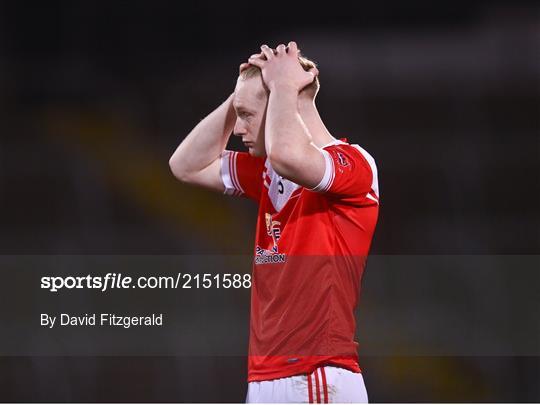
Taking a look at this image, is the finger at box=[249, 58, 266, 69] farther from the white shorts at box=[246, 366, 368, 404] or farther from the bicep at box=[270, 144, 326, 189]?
the white shorts at box=[246, 366, 368, 404]

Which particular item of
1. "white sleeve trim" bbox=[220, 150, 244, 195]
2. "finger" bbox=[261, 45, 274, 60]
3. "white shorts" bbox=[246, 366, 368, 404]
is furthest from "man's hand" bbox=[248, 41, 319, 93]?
"white shorts" bbox=[246, 366, 368, 404]

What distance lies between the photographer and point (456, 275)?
321cm

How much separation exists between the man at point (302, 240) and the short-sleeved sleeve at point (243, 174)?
0.19 m

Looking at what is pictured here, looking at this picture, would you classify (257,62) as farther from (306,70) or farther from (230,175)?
(230,175)

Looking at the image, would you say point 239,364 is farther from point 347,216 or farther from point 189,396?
point 347,216

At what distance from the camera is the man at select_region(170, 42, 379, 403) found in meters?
1.82

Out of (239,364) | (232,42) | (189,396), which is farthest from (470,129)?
(189,396)

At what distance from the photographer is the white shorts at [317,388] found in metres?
1.86

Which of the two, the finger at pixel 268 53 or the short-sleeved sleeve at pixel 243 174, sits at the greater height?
the finger at pixel 268 53

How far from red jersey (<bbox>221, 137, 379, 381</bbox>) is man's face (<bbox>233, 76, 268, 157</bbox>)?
0.13m

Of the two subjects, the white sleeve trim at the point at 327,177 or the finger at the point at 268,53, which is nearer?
the white sleeve trim at the point at 327,177

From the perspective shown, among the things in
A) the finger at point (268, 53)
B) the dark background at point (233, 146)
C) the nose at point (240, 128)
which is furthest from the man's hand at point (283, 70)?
the dark background at point (233, 146)

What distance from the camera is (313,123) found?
196 cm

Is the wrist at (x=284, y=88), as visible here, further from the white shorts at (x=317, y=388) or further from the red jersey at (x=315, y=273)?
the white shorts at (x=317, y=388)
